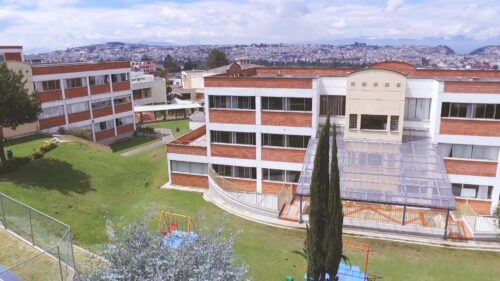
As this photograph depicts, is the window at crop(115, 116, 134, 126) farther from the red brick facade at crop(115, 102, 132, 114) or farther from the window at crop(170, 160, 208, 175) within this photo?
the window at crop(170, 160, 208, 175)

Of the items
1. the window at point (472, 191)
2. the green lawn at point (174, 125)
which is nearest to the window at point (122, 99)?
the green lawn at point (174, 125)

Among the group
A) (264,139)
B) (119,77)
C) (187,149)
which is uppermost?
(119,77)

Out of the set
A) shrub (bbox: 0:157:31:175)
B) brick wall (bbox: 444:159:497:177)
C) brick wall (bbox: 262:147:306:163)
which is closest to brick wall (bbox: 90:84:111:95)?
A: shrub (bbox: 0:157:31:175)

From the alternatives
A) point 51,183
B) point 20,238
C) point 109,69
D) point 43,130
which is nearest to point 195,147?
point 51,183

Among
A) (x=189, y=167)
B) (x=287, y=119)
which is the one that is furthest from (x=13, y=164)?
(x=287, y=119)

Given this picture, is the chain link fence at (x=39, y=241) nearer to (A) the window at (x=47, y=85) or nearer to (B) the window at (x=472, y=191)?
(B) the window at (x=472, y=191)

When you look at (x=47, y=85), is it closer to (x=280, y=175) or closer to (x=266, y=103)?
(x=266, y=103)
